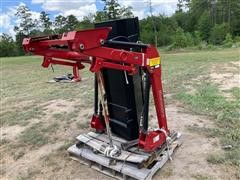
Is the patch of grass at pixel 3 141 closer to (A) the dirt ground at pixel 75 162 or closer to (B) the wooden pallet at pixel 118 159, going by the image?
(A) the dirt ground at pixel 75 162

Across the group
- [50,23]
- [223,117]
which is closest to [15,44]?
[50,23]

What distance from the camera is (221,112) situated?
5.20 metres

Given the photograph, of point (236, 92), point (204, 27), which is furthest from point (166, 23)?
point (236, 92)

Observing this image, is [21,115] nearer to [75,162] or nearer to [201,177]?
[75,162]

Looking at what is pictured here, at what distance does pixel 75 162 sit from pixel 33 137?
1318 mm

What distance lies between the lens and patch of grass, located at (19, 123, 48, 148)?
15.4ft

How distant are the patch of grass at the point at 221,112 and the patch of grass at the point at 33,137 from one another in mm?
2516

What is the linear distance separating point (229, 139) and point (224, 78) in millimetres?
4454

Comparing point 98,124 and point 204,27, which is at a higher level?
point 204,27

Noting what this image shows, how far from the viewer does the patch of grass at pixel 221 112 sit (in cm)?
364

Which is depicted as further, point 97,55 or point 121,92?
point 121,92

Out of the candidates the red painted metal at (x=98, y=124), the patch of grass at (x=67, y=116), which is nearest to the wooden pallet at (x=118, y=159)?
the red painted metal at (x=98, y=124)

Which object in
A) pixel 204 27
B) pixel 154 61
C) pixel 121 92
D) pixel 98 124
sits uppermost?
pixel 154 61

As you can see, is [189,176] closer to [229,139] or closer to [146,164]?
[146,164]
